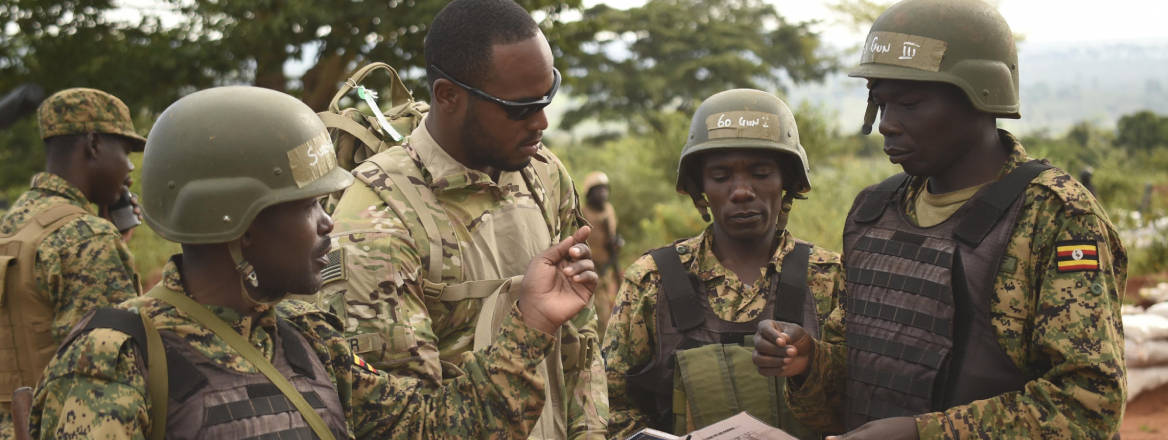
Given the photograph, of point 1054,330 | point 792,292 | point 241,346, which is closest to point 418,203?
point 241,346

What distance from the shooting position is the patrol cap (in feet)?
14.5

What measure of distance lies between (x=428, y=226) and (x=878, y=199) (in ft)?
4.77

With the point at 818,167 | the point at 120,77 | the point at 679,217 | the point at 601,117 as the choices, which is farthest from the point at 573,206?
the point at 601,117

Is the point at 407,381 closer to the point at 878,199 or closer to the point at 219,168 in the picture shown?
the point at 219,168

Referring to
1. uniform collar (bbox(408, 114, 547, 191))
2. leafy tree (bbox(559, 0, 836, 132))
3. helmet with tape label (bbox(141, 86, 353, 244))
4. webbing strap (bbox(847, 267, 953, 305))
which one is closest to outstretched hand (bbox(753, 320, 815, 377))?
webbing strap (bbox(847, 267, 953, 305))

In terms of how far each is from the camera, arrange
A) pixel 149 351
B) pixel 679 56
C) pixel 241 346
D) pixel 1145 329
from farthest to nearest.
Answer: pixel 679 56
pixel 1145 329
pixel 241 346
pixel 149 351

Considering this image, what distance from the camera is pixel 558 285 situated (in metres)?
2.47

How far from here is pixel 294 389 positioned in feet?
7.06

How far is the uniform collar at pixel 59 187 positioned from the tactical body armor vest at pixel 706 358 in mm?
2755

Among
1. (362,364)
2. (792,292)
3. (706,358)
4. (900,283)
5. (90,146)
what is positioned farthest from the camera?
(90,146)

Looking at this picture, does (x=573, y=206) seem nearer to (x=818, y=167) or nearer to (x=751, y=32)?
(x=818, y=167)

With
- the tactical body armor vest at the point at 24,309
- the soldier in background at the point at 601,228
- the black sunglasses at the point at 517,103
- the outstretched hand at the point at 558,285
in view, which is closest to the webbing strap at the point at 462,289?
the outstretched hand at the point at 558,285

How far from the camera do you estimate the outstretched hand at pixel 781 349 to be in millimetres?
2846

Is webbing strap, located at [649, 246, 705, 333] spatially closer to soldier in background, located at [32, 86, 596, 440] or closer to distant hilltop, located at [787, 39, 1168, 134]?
Result: soldier in background, located at [32, 86, 596, 440]
